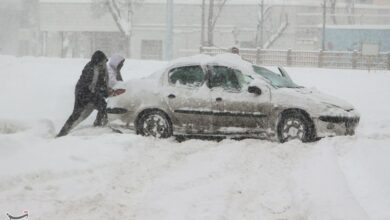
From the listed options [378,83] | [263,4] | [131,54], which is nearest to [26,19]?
[131,54]

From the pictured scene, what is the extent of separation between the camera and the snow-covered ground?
249 inches

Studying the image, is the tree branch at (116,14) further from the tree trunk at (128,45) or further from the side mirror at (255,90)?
the side mirror at (255,90)

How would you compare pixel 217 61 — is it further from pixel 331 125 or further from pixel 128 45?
pixel 128 45

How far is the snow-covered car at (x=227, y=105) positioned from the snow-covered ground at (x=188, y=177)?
32cm


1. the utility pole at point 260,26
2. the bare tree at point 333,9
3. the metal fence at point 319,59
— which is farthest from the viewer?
the bare tree at point 333,9

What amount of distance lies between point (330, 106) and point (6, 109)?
8.08 meters

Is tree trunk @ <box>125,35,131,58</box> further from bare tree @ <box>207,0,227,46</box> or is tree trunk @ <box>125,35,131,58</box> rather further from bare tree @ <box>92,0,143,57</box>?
bare tree @ <box>207,0,227,46</box>

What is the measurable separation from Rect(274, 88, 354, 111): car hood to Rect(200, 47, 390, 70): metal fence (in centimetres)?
1883

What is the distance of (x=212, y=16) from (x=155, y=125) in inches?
1164

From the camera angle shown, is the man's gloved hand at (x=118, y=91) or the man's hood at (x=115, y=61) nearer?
the man's gloved hand at (x=118, y=91)

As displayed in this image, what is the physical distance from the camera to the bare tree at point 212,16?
3797 cm

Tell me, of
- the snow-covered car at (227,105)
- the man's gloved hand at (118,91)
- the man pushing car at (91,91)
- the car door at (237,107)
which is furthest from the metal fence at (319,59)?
the car door at (237,107)

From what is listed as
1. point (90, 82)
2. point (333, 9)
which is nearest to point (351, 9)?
point (333, 9)

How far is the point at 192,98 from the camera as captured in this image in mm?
10977
